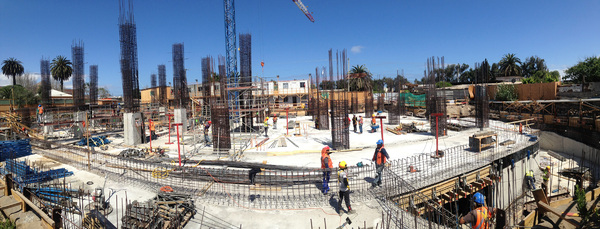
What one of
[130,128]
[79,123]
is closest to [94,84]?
[79,123]

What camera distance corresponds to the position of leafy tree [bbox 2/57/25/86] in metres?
47.0

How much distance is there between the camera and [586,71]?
96.8 feet

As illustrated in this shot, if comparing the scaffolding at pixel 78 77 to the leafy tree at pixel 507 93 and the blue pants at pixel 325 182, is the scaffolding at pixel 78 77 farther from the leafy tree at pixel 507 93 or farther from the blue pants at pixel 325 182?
the leafy tree at pixel 507 93

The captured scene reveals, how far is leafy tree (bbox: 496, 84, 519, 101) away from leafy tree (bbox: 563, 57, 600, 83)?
7.21 meters

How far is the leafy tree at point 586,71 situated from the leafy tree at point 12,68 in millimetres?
80929

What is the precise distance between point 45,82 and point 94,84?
3.59 metres

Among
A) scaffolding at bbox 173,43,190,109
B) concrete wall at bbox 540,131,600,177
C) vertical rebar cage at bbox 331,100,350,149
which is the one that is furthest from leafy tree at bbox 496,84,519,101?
scaffolding at bbox 173,43,190,109

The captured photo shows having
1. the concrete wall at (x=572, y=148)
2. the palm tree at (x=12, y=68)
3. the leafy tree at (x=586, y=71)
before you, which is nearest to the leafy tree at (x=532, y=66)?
the leafy tree at (x=586, y=71)

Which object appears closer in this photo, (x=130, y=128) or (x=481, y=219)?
(x=481, y=219)

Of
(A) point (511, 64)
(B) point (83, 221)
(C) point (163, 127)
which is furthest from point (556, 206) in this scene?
(A) point (511, 64)

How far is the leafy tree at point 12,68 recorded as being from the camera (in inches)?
1852

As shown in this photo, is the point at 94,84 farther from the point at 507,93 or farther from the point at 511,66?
the point at 511,66

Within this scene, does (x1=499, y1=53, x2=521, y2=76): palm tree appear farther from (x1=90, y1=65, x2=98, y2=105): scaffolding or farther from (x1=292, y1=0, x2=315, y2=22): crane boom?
(x1=90, y1=65, x2=98, y2=105): scaffolding

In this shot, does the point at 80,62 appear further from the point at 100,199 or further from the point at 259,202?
the point at 259,202
